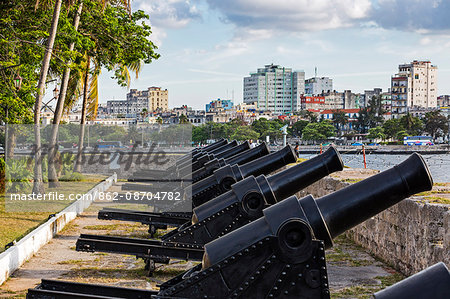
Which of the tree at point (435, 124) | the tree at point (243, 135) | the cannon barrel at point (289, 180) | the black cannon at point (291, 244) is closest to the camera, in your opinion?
the black cannon at point (291, 244)

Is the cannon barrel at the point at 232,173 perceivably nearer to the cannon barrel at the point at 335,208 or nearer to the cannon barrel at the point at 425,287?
the cannon barrel at the point at 335,208

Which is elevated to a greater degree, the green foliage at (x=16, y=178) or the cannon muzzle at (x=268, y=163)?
the cannon muzzle at (x=268, y=163)

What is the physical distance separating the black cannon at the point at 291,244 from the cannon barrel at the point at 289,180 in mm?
1650

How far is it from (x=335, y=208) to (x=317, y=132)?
120426mm

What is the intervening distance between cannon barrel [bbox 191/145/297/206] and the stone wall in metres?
1.52

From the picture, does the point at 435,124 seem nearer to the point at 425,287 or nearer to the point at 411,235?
the point at 411,235

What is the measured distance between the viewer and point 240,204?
6.36 meters

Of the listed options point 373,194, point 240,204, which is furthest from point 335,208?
point 240,204

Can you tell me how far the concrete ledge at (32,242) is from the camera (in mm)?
7707

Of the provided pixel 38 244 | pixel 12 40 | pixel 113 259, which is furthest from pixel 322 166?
pixel 12 40

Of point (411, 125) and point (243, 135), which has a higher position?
point (411, 125)

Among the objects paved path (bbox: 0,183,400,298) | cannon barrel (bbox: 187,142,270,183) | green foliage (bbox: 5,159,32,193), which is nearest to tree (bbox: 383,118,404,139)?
green foliage (bbox: 5,159,32,193)

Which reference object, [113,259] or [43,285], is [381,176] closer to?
[43,285]

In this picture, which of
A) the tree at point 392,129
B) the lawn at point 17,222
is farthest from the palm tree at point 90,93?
the tree at point 392,129
